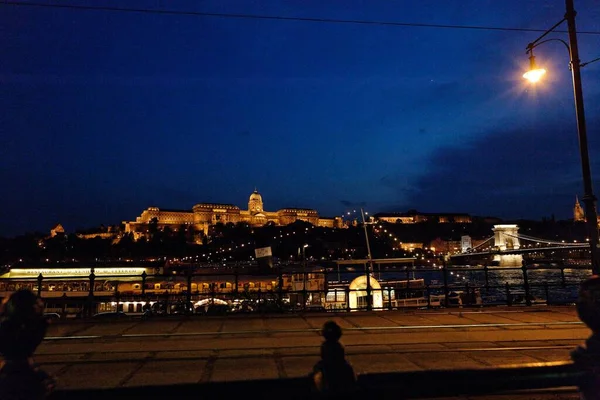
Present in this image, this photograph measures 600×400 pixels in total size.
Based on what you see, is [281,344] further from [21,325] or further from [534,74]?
[534,74]

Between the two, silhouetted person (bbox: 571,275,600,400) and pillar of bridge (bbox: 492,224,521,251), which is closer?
silhouetted person (bbox: 571,275,600,400)

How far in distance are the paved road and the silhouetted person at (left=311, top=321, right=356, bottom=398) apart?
4092 millimetres

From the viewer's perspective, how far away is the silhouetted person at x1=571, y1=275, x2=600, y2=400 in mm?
2934

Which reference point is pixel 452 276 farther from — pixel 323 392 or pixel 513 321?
pixel 323 392

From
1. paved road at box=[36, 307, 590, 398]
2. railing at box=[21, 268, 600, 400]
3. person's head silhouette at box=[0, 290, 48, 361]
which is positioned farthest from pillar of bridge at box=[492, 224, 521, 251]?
person's head silhouette at box=[0, 290, 48, 361]

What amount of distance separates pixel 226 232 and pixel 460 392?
190 metres

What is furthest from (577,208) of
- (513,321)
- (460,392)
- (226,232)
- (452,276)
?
(460,392)

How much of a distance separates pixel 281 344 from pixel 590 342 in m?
7.08

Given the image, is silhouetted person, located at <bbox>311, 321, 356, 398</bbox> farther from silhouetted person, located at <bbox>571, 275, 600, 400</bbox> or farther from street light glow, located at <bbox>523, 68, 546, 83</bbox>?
street light glow, located at <bbox>523, 68, 546, 83</bbox>

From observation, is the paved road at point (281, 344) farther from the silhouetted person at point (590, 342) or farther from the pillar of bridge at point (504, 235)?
the pillar of bridge at point (504, 235)

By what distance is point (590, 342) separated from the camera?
3.24 metres

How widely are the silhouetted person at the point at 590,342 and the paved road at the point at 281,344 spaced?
2.84m

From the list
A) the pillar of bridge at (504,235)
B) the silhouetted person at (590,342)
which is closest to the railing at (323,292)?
the silhouetted person at (590,342)

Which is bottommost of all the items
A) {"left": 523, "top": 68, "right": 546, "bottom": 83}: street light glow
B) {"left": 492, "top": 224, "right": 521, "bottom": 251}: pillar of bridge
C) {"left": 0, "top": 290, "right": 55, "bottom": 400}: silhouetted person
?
{"left": 0, "top": 290, "right": 55, "bottom": 400}: silhouetted person
